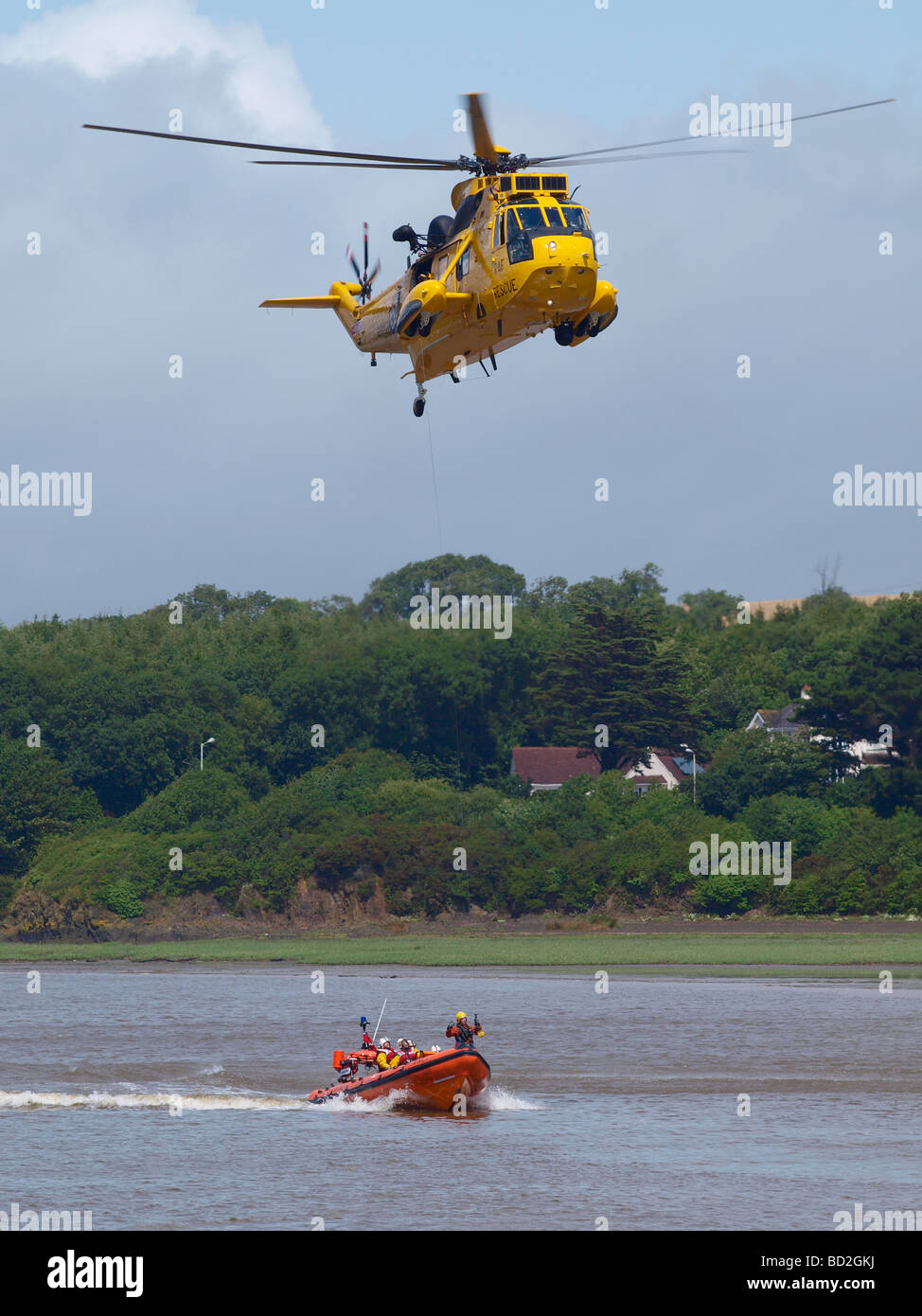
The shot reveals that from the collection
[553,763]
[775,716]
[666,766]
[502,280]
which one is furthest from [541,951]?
[502,280]

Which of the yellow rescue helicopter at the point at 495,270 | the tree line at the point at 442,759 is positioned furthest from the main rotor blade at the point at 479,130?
the tree line at the point at 442,759

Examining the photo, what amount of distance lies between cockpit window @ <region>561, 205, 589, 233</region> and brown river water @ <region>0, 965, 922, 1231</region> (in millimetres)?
15766

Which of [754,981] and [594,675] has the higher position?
[594,675]

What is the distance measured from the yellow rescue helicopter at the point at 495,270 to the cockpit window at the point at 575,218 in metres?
0.02

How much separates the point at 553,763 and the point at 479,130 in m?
78.3

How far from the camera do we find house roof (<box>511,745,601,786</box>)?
4085 inches

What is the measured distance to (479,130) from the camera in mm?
28328

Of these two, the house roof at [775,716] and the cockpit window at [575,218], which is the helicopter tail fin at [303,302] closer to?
the cockpit window at [575,218]

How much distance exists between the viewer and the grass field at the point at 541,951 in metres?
66.6

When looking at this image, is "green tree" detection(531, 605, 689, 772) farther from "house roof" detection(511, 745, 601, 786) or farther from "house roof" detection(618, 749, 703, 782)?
"house roof" detection(511, 745, 601, 786)
